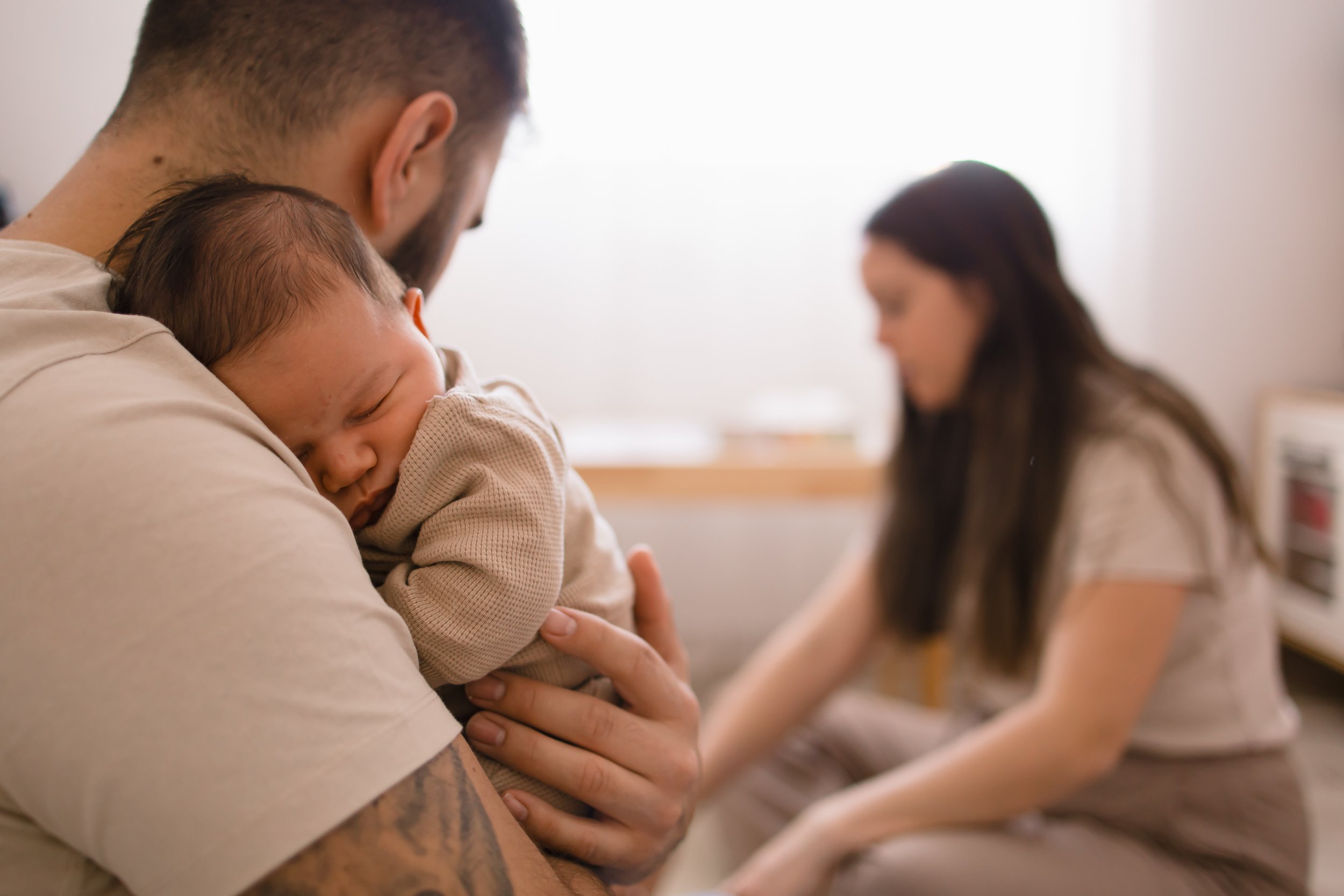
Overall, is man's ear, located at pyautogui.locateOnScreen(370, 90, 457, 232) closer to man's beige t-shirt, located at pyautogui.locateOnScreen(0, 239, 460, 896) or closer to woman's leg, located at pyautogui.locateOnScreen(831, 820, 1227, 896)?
man's beige t-shirt, located at pyautogui.locateOnScreen(0, 239, 460, 896)

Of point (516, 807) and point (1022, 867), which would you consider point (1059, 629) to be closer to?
point (1022, 867)

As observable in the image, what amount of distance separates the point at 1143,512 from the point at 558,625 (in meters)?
0.82

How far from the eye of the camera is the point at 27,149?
751 millimetres

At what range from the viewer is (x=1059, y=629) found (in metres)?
1.08

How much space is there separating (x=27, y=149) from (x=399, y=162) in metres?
0.38

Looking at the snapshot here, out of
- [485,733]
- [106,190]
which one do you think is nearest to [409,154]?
[106,190]

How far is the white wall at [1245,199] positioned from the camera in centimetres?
132

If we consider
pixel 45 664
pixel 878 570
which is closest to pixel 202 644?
pixel 45 664

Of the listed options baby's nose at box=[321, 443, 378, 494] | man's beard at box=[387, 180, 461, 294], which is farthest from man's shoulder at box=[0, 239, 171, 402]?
man's beard at box=[387, 180, 461, 294]

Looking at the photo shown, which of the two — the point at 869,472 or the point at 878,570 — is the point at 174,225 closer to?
the point at 878,570

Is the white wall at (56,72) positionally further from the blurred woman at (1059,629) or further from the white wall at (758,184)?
the white wall at (758,184)

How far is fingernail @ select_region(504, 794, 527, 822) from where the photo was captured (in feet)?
1.68

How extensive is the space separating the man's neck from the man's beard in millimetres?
148

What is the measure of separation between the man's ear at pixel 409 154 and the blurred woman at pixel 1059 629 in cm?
79
